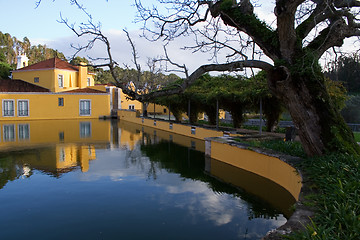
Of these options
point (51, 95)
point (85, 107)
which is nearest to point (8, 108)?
point (51, 95)

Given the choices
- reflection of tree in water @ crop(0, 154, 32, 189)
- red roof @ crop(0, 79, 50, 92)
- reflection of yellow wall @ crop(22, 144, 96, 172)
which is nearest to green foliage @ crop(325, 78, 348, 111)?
reflection of yellow wall @ crop(22, 144, 96, 172)

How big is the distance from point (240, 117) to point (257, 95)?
5.03m

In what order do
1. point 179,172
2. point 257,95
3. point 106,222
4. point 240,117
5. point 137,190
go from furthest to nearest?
point 240,117 < point 257,95 < point 179,172 < point 137,190 < point 106,222

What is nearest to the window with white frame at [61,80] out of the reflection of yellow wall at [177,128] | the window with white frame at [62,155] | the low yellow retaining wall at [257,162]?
the reflection of yellow wall at [177,128]

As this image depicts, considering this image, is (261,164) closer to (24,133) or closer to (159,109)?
(24,133)

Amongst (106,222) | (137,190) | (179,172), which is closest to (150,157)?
(179,172)

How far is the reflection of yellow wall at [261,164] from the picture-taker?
6418 mm

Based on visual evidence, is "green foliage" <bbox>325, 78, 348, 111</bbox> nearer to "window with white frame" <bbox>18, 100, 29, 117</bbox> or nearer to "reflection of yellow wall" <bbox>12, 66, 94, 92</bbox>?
"reflection of yellow wall" <bbox>12, 66, 94, 92</bbox>

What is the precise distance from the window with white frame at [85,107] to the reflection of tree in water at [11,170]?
21655mm

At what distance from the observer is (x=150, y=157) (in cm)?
1102

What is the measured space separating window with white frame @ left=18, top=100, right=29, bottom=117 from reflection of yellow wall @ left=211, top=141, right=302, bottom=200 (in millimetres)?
25684

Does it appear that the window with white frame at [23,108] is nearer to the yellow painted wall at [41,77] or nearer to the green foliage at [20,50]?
the yellow painted wall at [41,77]

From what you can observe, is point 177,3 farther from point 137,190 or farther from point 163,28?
point 137,190

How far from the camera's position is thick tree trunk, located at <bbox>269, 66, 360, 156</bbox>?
6.00 metres
